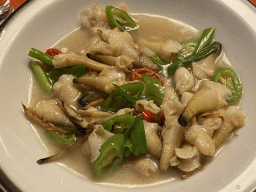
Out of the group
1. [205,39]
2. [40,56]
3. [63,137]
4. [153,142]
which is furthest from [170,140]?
[40,56]

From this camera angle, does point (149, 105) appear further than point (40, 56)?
No

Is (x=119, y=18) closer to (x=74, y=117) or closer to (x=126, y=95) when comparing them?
(x=126, y=95)

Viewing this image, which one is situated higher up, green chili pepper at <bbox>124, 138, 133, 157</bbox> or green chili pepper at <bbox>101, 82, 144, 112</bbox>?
green chili pepper at <bbox>101, 82, 144, 112</bbox>

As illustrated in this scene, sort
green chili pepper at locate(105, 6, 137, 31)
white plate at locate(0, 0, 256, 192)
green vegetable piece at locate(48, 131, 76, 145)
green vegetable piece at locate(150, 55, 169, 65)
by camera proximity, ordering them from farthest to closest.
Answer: green chili pepper at locate(105, 6, 137, 31), green vegetable piece at locate(150, 55, 169, 65), green vegetable piece at locate(48, 131, 76, 145), white plate at locate(0, 0, 256, 192)

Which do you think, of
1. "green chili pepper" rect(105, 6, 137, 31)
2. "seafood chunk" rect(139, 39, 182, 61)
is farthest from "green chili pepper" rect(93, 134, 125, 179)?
"green chili pepper" rect(105, 6, 137, 31)

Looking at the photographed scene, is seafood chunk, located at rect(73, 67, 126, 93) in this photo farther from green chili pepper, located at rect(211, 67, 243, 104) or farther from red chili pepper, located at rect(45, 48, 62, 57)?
green chili pepper, located at rect(211, 67, 243, 104)

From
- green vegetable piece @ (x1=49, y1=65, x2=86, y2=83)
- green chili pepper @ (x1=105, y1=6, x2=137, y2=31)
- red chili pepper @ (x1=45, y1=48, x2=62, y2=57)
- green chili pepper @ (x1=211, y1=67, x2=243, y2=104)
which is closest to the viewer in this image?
green chili pepper @ (x1=211, y1=67, x2=243, y2=104)
